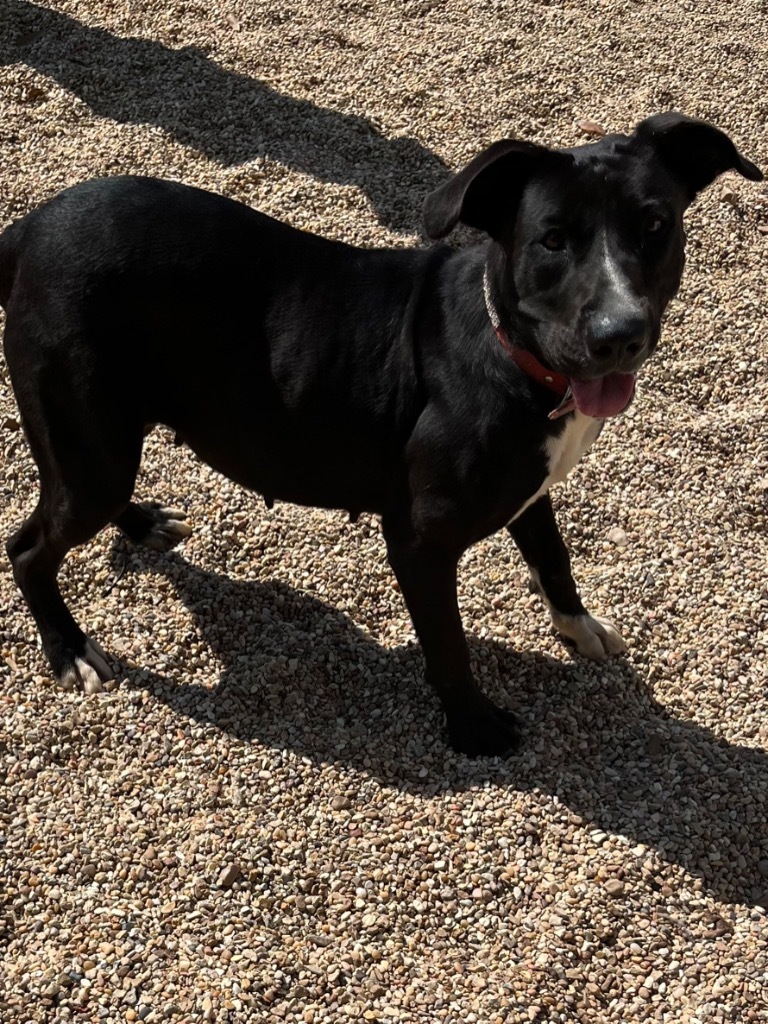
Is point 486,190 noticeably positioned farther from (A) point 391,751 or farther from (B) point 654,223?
(A) point 391,751

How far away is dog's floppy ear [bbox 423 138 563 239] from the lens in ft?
10.1

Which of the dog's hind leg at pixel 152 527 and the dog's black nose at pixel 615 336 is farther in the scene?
the dog's hind leg at pixel 152 527

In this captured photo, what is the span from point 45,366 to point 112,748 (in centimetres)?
133

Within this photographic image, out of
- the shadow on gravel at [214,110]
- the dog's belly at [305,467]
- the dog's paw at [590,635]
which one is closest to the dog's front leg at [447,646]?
the dog's belly at [305,467]

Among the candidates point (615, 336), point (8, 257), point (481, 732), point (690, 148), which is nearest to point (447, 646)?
point (481, 732)

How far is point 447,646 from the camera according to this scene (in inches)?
→ 148

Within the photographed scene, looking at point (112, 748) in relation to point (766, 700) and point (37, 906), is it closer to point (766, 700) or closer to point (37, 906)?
point (37, 906)

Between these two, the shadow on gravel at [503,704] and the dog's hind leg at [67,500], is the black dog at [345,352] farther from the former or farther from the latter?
the shadow on gravel at [503,704]

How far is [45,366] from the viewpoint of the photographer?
3586mm

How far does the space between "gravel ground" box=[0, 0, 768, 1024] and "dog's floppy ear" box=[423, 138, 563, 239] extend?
1.69m

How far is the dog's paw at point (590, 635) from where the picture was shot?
4.23 meters

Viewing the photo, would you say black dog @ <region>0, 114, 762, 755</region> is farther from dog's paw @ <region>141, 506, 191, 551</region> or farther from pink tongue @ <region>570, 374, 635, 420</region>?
dog's paw @ <region>141, 506, 191, 551</region>

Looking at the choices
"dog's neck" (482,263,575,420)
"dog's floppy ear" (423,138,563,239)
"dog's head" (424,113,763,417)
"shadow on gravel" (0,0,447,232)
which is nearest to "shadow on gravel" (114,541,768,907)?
"dog's neck" (482,263,575,420)

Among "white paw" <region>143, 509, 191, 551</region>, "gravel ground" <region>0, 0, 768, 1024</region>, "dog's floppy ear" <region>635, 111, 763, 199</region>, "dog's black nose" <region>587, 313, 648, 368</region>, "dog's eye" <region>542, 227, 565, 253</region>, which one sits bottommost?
"gravel ground" <region>0, 0, 768, 1024</region>
